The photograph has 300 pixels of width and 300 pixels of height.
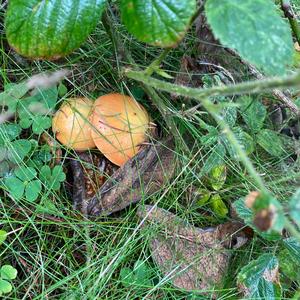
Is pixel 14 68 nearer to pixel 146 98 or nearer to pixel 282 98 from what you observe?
pixel 146 98

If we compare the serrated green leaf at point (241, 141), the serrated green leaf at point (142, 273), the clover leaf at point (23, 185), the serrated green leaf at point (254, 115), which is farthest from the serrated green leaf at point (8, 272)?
the serrated green leaf at point (254, 115)

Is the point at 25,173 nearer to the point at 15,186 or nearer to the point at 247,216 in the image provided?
the point at 15,186

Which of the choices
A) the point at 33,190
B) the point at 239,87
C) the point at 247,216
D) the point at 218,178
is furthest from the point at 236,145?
the point at 33,190

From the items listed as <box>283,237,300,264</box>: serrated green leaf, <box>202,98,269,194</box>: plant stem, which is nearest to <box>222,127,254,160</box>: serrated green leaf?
<box>283,237,300,264</box>: serrated green leaf

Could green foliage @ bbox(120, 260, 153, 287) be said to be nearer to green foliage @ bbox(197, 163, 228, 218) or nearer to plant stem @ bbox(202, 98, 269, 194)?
green foliage @ bbox(197, 163, 228, 218)

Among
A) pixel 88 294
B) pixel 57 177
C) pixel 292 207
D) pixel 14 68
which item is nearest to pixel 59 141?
pixel 57 177

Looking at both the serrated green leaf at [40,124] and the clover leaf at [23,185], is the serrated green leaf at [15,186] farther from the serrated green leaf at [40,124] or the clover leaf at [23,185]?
the serrated green leaf at [40,124]
